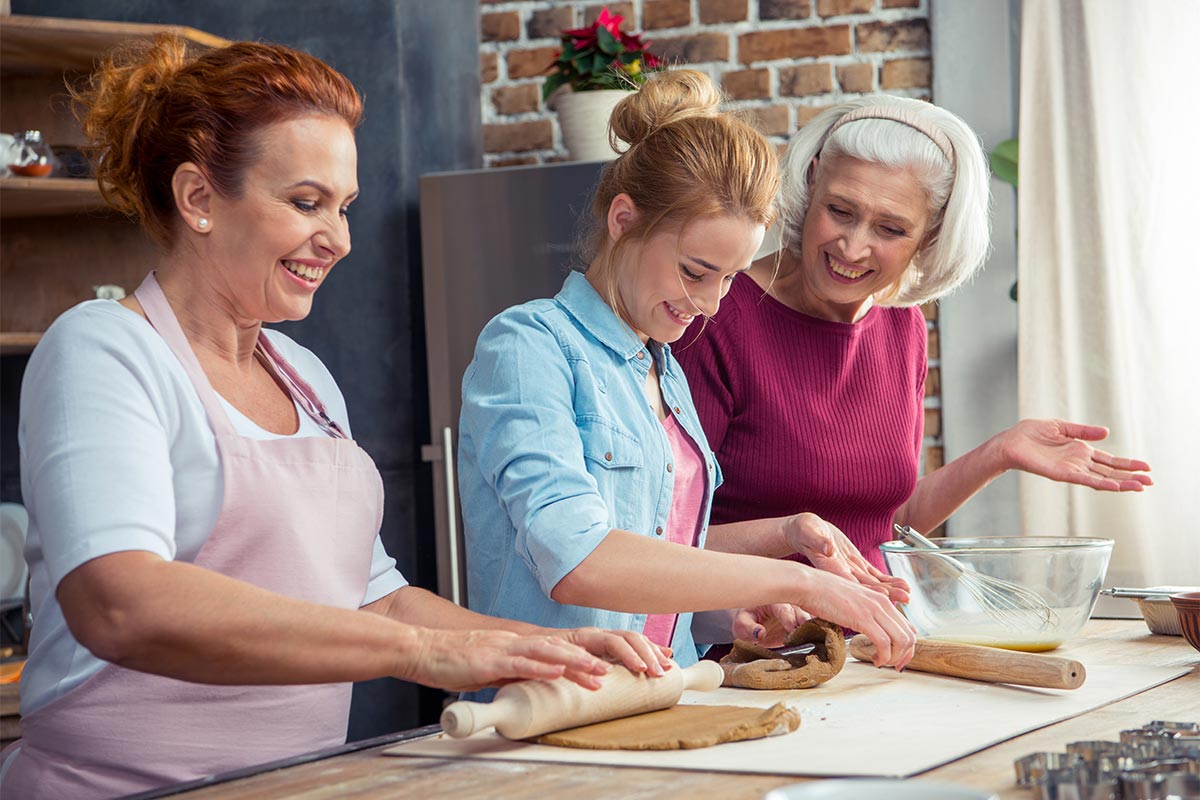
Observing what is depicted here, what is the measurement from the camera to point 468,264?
9.59ft

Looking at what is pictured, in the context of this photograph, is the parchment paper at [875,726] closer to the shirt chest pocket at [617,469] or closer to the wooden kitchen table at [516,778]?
the wooden kitchen table at [516,778]

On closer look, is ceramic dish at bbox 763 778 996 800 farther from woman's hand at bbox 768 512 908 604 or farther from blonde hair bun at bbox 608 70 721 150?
blonde hair bun at bbox 608 70 721 150

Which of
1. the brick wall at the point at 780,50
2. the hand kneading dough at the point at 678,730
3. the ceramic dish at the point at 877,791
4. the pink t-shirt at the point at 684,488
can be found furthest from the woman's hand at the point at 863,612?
the brick wall at the point at 780,50

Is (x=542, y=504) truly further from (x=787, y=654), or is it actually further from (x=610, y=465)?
(x=787, y=654)

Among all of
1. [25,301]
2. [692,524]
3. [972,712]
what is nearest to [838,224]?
[692,524]

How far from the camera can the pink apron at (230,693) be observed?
3.78 feet

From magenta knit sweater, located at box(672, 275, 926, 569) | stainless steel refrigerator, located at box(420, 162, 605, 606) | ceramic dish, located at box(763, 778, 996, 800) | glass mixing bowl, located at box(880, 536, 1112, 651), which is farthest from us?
stainless steel refrigerator, located at box(420, 162, 605, 606)

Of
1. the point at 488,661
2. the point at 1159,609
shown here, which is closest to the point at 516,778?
the point at 488,661

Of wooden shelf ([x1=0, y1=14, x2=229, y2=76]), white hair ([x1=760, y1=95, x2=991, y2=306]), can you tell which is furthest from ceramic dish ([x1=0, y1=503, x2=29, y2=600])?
white hair ([x1=760, y1=95, x2=991, y2=306])

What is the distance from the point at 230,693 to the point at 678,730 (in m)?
0.42

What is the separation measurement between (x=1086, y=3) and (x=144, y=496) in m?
2.42

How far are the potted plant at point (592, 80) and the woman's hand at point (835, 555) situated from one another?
5.10 ft

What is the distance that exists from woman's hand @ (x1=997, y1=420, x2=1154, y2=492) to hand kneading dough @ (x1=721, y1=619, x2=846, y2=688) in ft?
1.95

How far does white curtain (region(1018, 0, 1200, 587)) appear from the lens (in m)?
2.75
